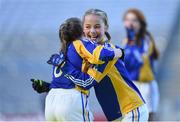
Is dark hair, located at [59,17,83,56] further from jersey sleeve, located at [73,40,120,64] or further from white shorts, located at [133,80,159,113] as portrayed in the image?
white shorts, located at [133,80,159,113]

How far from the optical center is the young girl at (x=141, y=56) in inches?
407

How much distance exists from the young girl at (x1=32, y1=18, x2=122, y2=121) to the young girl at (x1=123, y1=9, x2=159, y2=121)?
13.4 ft

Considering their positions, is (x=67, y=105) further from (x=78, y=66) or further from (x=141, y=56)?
(x=141, y=56)

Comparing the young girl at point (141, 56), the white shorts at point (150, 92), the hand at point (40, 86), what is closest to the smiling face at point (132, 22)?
the young girl at point (141, 56)

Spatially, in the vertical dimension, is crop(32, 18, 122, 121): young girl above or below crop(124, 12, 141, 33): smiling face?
below

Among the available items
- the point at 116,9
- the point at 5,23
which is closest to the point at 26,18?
the point at 5,23

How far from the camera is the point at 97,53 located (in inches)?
233

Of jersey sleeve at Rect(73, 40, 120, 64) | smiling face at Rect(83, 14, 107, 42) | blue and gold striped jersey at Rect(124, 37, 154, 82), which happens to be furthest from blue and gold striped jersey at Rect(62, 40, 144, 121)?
blue and gold striped jersey at Rect(124, 37, 154, 82)

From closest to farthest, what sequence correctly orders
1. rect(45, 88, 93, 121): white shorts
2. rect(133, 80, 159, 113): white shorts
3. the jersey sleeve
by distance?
the jersey sleeve
rect(45, 88, 93, 121): white shorts
rect(133, 80, 159, 113): white shorts

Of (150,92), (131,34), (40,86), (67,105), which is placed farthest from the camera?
(150,92)

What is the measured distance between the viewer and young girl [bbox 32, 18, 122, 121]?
237 inches

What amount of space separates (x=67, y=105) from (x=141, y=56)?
4497 mm

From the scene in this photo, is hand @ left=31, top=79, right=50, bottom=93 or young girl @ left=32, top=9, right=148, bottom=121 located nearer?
young girl @ left=32, top=9, right=148, bottom=121

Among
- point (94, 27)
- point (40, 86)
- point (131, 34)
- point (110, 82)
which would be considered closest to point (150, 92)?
point (131, 34)
